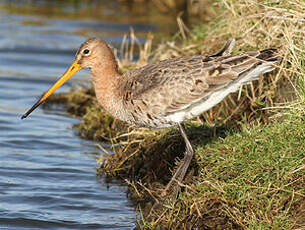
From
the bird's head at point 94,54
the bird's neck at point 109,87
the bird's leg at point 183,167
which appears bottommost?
the bird's leg at point 183,167

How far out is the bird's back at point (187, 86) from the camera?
6.02 meters

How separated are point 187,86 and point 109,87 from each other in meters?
0.80

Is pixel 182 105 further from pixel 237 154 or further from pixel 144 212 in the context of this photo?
pixel 144 212

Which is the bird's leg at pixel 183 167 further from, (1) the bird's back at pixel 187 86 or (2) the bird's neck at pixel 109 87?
(2) the bird's neck at pixel 109 87

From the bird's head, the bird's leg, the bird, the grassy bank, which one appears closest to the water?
the grassy bank

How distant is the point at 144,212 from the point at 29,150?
8.24ft

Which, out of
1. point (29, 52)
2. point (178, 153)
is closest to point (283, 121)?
point (178, 153)

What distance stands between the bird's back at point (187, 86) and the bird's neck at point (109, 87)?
0.16 m

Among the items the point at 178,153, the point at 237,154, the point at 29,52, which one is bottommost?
the point at 29,52

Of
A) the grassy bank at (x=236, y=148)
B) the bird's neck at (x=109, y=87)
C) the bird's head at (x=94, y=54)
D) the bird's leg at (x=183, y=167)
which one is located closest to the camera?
the grassy bank at (x=236, y=148)

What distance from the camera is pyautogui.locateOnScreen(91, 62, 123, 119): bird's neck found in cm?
629

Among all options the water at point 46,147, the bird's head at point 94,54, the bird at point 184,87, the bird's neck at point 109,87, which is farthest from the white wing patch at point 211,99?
the water at point 46,147

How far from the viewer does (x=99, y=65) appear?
648 centimetres

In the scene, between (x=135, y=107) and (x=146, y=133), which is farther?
(x=146, y=133)
